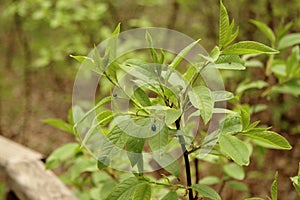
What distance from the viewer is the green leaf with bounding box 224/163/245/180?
5.32 ft

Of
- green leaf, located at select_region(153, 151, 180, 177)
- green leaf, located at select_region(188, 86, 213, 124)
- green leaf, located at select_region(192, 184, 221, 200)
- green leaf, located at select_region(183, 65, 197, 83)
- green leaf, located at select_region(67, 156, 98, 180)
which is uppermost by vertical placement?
green leaf, located at select_region(183, 65, 197, 83)

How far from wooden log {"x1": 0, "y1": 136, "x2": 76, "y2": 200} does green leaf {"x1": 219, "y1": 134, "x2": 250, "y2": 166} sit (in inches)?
35.0

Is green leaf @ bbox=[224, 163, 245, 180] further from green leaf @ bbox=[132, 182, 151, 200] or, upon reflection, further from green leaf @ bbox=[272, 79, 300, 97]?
green leaf @ bbox=[132, 182, 151, 200]

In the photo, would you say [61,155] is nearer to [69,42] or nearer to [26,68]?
[69,42]

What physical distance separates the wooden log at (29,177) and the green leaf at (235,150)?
889 mm

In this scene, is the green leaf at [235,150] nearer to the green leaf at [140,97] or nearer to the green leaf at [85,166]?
the green leaf at [140,97]

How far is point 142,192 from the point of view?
96 centimetres

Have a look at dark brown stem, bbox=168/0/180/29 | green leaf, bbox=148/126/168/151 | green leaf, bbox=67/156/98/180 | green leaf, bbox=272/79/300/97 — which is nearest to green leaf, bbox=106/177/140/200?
green leaf, bbox=148/126/168/151

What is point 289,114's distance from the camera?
4.42 metres

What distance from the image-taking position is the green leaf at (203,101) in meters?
0.85

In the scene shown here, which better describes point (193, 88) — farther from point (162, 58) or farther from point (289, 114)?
point (289, 114)

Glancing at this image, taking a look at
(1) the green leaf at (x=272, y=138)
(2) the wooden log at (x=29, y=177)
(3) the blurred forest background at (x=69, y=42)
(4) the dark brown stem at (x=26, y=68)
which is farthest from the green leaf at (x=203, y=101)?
(4) the dark brown stem at (x=26, y=68)

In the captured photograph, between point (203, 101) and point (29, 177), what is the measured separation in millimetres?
1158

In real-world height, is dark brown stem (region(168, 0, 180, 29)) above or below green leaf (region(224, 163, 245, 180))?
below
